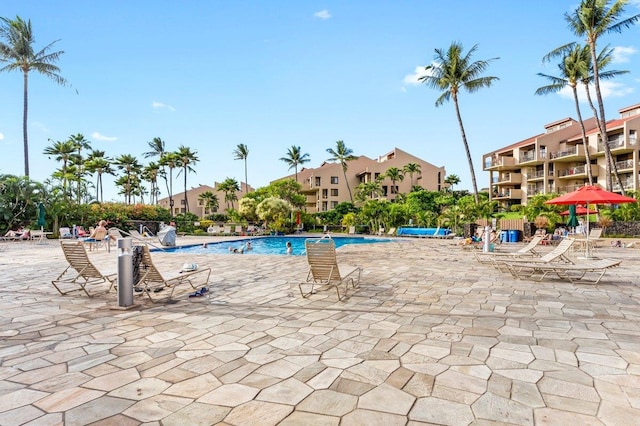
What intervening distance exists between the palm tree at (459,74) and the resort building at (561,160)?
1375 centimetres

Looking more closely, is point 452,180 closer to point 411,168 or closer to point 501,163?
point 411,168

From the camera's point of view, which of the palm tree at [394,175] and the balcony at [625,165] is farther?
the palm tree at [394,175]

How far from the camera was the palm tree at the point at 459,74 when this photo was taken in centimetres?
2528

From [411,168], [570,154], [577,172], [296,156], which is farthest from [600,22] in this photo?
[296,156]

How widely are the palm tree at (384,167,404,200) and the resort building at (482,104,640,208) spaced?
10.2 m

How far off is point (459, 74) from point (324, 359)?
2677 cm

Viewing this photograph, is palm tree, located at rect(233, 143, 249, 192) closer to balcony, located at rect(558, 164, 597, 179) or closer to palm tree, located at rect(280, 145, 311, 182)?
palm tree, located at rect(280, 145, 311, 182)

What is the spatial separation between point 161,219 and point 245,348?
101ft

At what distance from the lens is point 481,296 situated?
5676 mm

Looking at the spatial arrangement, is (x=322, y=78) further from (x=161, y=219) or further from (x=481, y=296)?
(x=161, y=219)

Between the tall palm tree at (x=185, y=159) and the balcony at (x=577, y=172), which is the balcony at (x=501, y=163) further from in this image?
the tall palm tree at (x=185, y=159)

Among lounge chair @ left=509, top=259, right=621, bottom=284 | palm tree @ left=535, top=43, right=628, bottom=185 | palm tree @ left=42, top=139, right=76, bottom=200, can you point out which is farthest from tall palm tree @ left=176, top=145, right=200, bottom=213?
lounge chair @ left=509, top=259, right=621, bottom=284

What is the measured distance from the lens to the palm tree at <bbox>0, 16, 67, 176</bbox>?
25500 millimetres

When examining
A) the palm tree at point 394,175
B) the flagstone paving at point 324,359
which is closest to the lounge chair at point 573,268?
the flagstone paving at point 324,359
